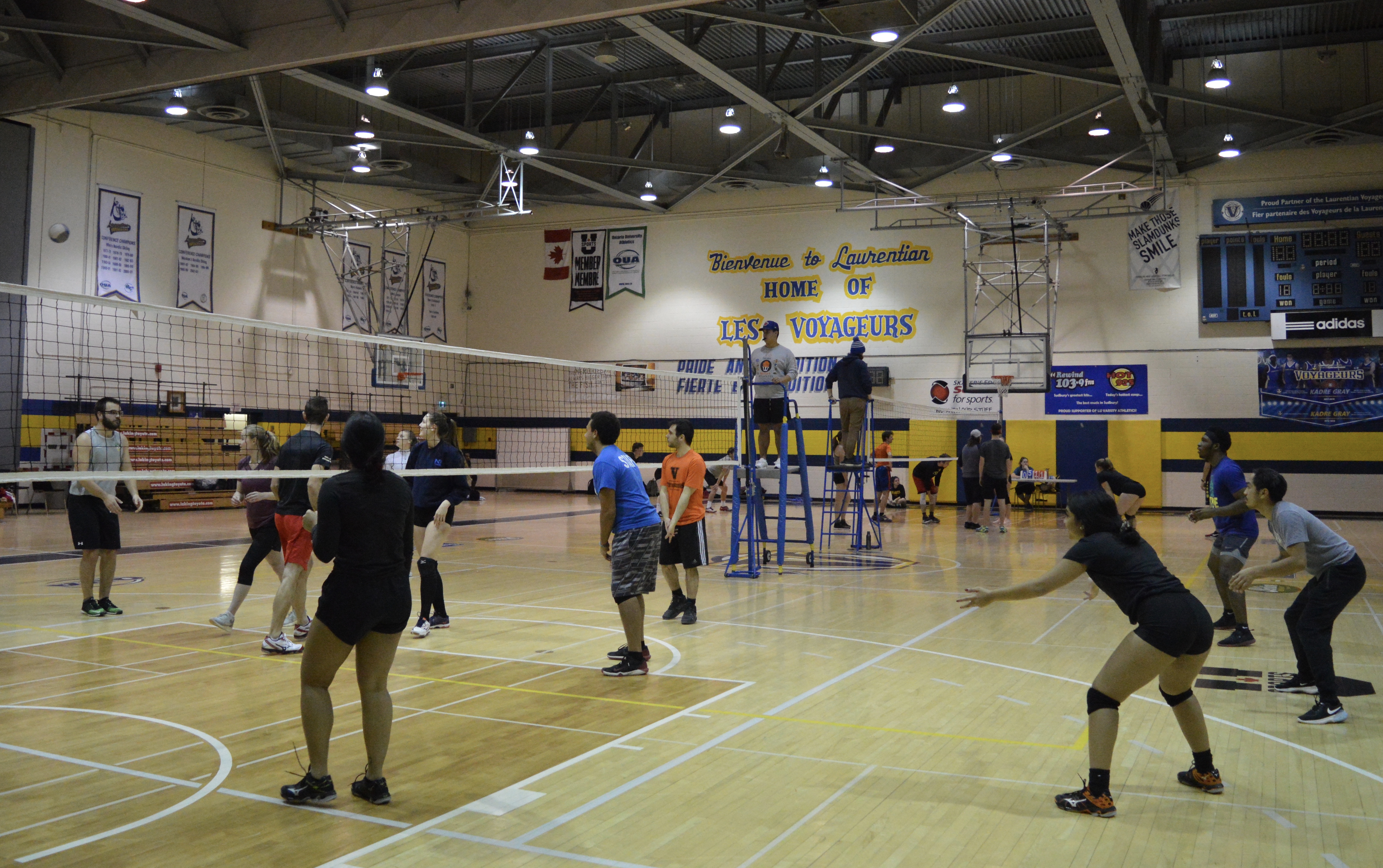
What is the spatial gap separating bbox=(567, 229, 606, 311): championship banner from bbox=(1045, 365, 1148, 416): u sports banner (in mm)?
11877

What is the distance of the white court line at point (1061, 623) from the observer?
8047 mm

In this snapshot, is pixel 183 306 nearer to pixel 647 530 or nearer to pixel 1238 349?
pixel 647 530

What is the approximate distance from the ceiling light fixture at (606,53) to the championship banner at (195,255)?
10.2m

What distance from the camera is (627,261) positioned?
26.8 m

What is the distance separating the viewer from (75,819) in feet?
13.0


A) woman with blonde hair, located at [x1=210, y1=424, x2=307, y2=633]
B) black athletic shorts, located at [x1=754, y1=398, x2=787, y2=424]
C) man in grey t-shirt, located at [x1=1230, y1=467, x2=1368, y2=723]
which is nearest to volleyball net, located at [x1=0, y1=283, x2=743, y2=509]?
black athletic shorts, located at [x1=754, y1=398, x2=787, y2=424]

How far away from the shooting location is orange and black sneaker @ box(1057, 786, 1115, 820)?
4.09 meters

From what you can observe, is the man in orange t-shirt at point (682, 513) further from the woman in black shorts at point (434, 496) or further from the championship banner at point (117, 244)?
the championship banner at point (117, 244)

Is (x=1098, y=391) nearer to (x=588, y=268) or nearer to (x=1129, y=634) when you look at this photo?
(x=588, y=268)

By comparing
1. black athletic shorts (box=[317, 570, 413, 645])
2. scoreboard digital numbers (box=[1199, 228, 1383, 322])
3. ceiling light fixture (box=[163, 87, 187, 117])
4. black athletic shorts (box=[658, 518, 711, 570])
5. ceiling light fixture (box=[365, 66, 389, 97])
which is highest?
ceiling light fixture (box=[365, 66, 389, 97])

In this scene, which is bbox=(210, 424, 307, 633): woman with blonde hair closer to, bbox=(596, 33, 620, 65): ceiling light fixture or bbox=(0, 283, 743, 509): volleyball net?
bbox=(0, 283, 743, 509): volleyball net

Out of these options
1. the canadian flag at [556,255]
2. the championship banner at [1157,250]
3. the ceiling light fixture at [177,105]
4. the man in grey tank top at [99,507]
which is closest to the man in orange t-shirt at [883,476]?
the championship banner at [1157,250]

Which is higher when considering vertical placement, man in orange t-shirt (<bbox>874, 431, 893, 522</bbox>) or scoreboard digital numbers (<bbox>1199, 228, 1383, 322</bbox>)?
scoreboard digital numbers (<bbox>1199, 228, 1383, 322</bbox>)

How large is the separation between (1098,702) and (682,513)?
15.3ft
